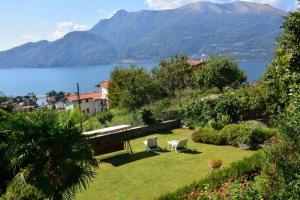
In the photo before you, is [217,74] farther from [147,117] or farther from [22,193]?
[22,193]

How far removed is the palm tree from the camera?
28.6 feet

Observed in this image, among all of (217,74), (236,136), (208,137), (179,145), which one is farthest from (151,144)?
(217,74)

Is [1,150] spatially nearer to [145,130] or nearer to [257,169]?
[257,169]

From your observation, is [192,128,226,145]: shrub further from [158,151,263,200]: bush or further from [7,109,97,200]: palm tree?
[7,109,97,200]: palm tree

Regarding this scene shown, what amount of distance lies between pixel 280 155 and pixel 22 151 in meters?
5.69

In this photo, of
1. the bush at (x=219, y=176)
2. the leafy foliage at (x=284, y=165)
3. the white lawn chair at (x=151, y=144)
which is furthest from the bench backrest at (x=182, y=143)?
the leafy foliage at (x=284, y=165)

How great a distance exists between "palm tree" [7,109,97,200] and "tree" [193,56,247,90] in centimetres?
3839

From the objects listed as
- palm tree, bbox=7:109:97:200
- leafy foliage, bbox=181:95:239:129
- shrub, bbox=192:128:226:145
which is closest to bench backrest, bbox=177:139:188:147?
shrub, bbox=192:128:226:145

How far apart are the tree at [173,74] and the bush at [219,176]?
118 ft

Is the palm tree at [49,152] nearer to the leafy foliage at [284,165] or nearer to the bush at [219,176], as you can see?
the bush at [219,176]

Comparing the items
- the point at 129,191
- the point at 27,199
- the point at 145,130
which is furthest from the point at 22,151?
the point at 145,130

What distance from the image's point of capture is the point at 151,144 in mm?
18812

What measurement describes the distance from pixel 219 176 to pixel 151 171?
509 centimetres

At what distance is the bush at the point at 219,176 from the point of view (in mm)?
9438
